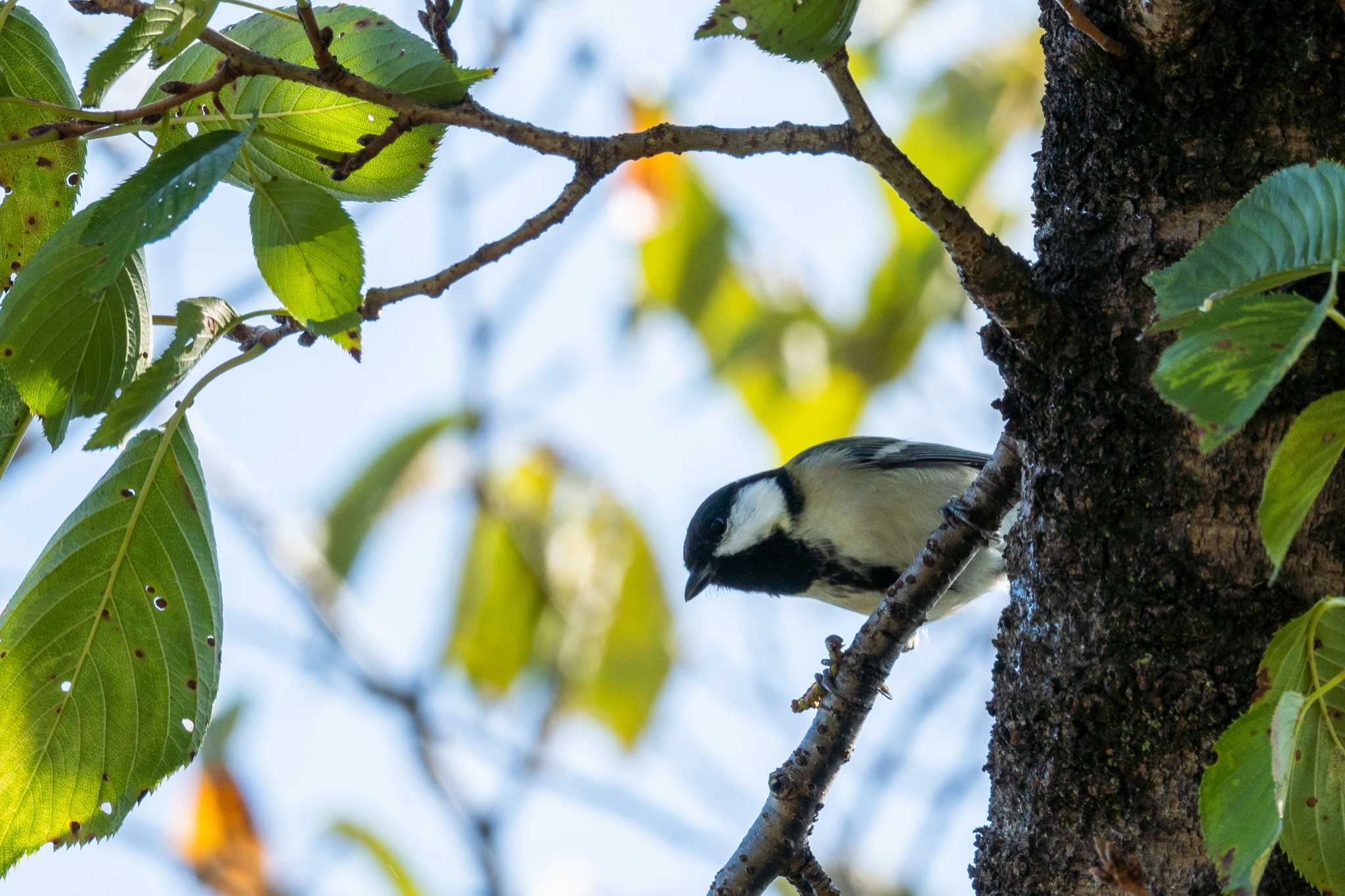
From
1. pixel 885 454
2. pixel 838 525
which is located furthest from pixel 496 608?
pixel 885 454

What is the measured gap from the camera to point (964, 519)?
170 centimetres

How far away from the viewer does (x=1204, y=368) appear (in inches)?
29.0

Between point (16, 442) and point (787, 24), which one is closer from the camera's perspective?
point (787, 24)

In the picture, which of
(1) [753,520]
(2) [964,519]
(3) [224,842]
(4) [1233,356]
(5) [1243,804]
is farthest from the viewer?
(3) [224,842]

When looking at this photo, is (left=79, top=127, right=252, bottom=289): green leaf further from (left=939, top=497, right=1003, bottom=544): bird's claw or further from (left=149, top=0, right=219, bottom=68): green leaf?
(left=939, top=497, right=1003, bottom=544): bird's claw

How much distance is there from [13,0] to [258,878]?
3.70 m

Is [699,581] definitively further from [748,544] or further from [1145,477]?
[1145,477]

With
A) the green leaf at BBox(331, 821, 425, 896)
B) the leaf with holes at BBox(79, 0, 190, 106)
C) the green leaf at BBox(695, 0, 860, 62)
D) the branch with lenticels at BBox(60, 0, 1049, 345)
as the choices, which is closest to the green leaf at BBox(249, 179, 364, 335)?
the branch with lenticels at BBox(60, 0, 1049, 345)

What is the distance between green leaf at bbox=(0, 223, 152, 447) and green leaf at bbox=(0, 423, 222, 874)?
0.17 m

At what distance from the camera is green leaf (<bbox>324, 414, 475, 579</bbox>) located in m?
3.46

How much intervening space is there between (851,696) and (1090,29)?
938 mm

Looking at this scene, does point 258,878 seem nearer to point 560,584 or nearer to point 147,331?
point 560,584

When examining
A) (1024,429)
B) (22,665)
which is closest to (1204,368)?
(1024,429)

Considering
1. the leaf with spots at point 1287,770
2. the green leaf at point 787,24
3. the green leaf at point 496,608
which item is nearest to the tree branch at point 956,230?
the green leaf at point 787,24
